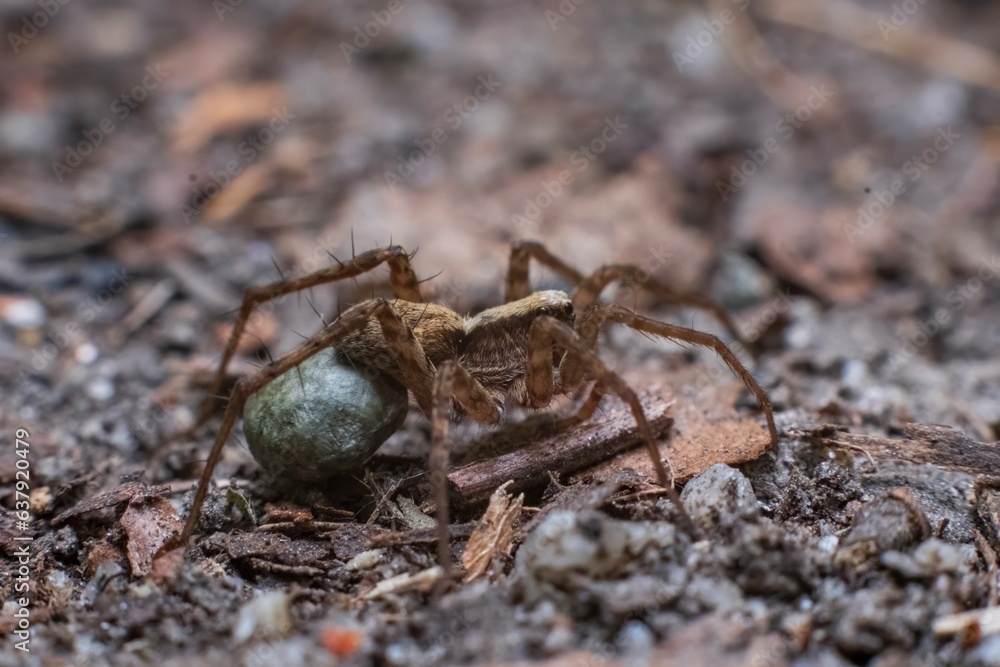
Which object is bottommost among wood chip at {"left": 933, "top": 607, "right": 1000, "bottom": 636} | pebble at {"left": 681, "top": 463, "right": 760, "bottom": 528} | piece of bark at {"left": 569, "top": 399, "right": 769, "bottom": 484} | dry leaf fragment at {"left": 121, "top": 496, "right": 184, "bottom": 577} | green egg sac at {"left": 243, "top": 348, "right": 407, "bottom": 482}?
wood chip at {"left": 933, "top": 607, "right": 1000, "bottom": 636}

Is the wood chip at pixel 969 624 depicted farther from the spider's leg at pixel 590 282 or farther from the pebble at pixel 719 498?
the spider's leg at pixel 590 282

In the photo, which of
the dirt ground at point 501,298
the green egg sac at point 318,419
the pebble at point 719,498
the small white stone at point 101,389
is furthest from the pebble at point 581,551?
the small white stone at point 101,389

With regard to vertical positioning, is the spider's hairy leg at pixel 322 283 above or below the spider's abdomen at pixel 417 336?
above

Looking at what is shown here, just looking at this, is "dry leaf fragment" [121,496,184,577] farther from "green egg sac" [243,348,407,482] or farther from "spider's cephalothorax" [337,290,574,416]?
"spider's cephalothorax" [337,290,574,416]

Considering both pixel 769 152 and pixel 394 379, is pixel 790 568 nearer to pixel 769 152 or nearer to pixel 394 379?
pixel 394 379

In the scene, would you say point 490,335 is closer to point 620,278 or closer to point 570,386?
point 570,386

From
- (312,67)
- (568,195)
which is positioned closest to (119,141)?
(312,67)

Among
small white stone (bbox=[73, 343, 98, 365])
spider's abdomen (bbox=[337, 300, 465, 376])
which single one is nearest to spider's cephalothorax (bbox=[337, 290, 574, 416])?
spider's abdomen (bbox=[337, 300, 465, 376])
